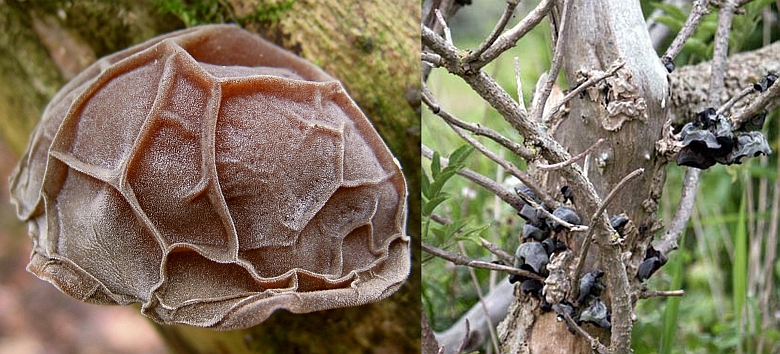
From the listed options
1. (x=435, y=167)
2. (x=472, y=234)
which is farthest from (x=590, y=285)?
(x=435, y=167)

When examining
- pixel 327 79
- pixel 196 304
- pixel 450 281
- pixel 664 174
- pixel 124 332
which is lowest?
pixel 124 332

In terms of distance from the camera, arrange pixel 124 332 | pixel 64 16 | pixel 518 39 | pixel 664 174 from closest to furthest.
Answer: pixel 518 39 < pixel 664 174 < pixel 64 16 < pixel 124 332

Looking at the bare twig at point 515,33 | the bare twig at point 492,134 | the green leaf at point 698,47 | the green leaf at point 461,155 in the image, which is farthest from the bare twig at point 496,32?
the green leaf at point 698,47

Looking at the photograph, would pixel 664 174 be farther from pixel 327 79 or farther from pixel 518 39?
pixel 327 79

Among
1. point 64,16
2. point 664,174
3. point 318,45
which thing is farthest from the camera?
point 64,16

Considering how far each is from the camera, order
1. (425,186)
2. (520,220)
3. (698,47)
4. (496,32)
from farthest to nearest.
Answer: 1. (520,220)
2. (698,47)
3. (425,186)
4. (496,32)

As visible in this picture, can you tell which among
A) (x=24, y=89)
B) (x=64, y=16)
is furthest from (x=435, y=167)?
(x=24, y=89)

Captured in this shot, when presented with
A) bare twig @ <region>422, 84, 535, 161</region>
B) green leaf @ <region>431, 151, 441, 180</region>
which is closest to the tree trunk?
bare twig @ <region>422, 84, 535, 161</region>

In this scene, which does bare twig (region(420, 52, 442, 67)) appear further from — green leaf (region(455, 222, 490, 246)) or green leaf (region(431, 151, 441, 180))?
green leaf (region(455, 222, 490, 246))

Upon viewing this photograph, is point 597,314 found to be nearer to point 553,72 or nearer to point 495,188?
point 495,188
